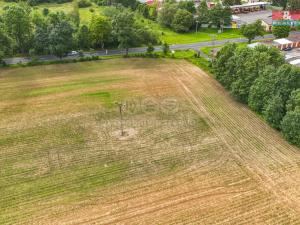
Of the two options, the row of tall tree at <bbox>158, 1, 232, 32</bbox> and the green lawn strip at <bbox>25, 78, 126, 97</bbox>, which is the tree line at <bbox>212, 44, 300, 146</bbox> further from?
the row of tall tree at <bbox>158, 1, 232, 32</bbox>

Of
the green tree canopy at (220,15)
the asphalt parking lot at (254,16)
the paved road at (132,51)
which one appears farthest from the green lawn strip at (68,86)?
the asphalt parking lot at (254,16)

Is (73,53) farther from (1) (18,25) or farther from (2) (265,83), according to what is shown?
(2) (265,83)

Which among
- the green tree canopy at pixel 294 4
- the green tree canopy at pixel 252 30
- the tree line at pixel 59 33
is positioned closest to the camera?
the tree line at pixel 59 33

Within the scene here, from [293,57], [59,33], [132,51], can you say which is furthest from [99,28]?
[293,57]

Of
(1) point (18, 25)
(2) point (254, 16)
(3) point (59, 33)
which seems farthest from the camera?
(2) point (254, 16)

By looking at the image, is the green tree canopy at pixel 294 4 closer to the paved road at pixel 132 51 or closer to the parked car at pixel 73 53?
the paved road at pixel 132 51

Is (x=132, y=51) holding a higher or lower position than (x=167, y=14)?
lower
